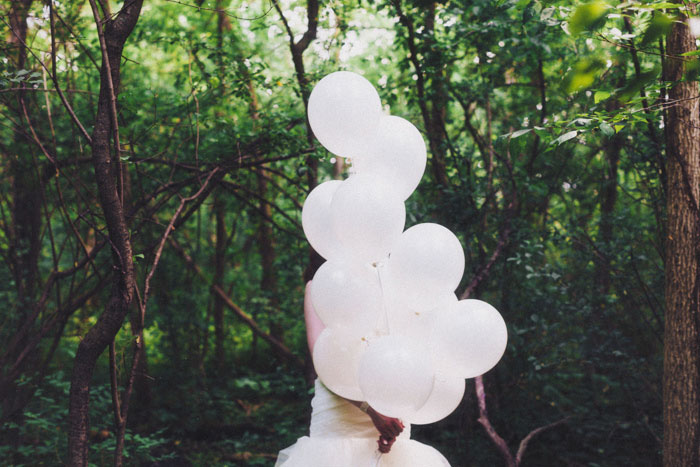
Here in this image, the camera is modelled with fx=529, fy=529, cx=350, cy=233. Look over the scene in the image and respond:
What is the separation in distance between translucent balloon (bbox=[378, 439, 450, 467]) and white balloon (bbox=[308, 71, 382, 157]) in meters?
1.09

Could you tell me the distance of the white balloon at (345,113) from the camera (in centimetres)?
190

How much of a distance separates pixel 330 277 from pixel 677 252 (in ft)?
6.15

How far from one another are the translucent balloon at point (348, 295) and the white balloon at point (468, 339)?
9.6 inches

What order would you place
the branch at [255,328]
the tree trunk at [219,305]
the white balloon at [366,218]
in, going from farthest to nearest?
the tree trunk at [219,305], the branch at [255,328], the white balloon at [366,218]

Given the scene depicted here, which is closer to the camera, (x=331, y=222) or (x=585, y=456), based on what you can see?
(x=331, y=222)

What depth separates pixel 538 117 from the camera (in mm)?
4230

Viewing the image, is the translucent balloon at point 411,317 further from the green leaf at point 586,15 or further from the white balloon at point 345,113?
the green leaf at point 586,15

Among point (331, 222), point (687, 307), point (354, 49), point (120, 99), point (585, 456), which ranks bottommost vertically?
point (585, 456)

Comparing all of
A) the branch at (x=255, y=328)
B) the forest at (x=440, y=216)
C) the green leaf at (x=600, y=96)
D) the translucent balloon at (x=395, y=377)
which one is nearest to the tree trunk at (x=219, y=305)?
the branch at (x=255, y=328)

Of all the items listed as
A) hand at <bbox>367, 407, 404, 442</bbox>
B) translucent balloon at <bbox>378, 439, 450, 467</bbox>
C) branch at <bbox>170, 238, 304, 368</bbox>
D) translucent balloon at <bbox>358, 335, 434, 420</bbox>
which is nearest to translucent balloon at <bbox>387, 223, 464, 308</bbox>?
translucent balloon at <bbox>358, 335, 434, 420</bbox>

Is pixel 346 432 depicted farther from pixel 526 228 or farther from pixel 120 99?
pixel 526 228

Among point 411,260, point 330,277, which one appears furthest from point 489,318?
point 330,277

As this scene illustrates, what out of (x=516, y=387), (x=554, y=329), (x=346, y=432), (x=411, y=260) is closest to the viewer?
(x=411, y=260)

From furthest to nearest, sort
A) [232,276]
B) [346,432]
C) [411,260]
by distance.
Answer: [232,276] → [346,432] → [411,260]
